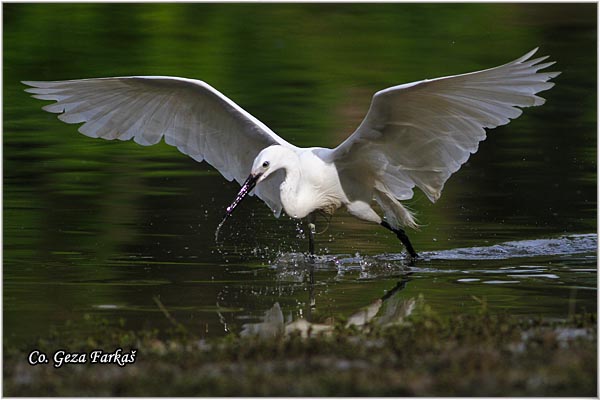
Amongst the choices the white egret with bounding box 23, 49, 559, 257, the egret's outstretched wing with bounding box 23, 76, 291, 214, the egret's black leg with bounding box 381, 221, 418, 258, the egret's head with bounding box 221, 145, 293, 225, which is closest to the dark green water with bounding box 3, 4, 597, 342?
the egret's black leg with bounding box 381, 221, 418, 258

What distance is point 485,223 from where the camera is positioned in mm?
9703

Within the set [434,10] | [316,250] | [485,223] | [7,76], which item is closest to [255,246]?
[316,250]

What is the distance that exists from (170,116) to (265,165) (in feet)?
4.32

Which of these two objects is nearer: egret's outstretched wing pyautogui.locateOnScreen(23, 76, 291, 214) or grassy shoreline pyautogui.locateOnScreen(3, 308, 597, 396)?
grassy shoreline pyautogui.locateOnScreen(3, 308, 597, 396)

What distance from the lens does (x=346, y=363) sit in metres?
4.92

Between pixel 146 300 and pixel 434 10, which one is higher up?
pixel 434 10

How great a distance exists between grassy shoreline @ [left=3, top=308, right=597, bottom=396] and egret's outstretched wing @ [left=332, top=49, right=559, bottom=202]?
190 cm

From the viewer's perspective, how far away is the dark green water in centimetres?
698

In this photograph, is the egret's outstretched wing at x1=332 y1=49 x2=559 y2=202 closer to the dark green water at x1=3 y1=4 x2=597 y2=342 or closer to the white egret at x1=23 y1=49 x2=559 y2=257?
the white egret at x1=23 y1=49 x2=559 y2=257

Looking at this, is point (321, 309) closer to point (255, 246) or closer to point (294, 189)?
point (294, 189)

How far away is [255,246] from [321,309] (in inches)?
91.7

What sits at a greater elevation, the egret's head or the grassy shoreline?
the egret's head

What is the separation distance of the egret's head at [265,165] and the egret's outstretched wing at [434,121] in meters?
0.48

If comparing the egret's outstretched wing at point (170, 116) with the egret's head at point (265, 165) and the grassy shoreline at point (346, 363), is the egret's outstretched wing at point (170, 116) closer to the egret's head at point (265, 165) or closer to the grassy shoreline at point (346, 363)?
the egret's head at point (265, 165)
